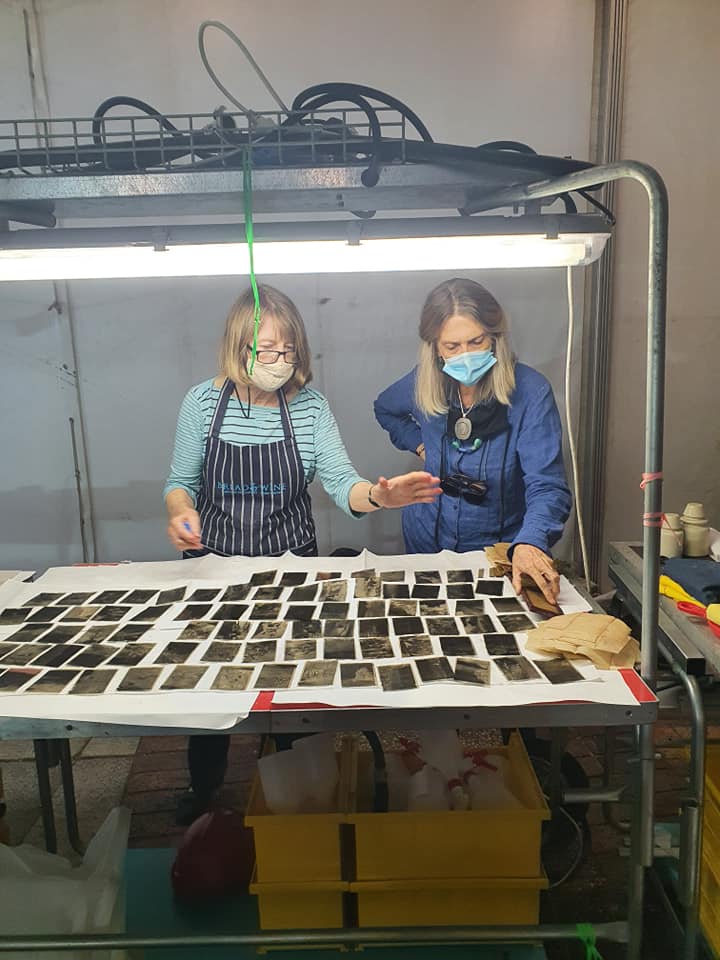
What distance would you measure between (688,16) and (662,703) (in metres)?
2.73

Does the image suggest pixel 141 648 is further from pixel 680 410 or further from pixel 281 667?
pixel 680 410

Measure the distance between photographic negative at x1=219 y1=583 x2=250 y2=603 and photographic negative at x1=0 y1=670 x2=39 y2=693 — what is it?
0.46m

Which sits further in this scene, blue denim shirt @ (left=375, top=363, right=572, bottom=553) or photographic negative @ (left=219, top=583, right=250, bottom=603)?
blue denim shirt @ (left=375, top=363, right=572, bottom=553)

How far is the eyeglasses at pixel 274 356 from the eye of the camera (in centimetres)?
199

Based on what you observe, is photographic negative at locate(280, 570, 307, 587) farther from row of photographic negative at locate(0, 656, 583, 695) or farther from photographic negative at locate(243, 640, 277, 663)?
row of photographic negative at locate(0, 656, 583, 695)

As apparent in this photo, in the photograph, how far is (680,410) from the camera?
3043mm

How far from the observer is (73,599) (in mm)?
1649

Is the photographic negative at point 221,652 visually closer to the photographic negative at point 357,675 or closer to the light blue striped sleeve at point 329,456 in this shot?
the photographic negative at point 357,675

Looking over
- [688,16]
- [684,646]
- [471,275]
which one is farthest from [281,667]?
[688,16]

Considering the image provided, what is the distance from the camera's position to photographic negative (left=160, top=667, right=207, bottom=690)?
1215 millimetres

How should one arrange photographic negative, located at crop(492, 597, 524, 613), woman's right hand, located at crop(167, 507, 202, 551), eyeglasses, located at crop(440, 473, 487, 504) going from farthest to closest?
eyeglasses, located at crop(440, 473, 487, 504), woman's right hand, located at crop(167, 507, 202, 551), photographic negative, located at crop(492, 597, 524, 613)

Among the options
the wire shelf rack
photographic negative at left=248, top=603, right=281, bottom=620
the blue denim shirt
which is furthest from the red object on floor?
the wire shelf rack

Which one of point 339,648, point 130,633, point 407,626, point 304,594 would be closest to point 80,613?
point 130,633

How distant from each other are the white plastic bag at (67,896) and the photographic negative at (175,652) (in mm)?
487
